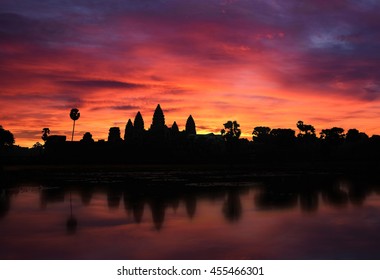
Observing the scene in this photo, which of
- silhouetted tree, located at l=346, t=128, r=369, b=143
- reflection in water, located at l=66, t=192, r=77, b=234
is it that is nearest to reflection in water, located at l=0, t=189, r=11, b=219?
reflection in water, located at l=66, t=192, r=77, b=234

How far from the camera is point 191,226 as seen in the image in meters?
19.2

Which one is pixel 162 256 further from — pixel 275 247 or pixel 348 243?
pixel 348 243

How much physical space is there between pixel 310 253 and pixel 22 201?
70.3ft

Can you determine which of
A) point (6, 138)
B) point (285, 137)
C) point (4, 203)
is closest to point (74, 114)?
point (6, 138)

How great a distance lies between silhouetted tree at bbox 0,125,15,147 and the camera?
14785 cm

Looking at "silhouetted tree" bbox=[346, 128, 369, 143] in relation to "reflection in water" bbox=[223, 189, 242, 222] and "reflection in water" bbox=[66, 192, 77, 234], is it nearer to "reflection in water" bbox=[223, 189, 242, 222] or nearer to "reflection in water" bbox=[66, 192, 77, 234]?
"reflection in water" bbox=[223, 189, 242, 222]

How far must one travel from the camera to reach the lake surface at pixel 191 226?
47.2 ft

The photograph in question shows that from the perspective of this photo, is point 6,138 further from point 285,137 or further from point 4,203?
point 4,203

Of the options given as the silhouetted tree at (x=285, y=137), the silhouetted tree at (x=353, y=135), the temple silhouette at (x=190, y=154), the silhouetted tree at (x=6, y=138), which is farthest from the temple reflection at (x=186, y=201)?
the silhouetted tree at (x=353, y=135)

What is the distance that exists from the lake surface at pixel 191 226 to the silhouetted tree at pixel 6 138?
4994 inches

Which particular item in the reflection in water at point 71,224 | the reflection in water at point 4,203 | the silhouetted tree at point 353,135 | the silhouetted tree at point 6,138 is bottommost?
the reflection in water at point 71,224

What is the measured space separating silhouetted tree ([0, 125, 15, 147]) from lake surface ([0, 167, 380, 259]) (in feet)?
416

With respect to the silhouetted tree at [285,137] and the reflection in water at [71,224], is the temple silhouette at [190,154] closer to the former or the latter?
the silhouetted tree at [285,137]

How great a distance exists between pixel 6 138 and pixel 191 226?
146 meters
